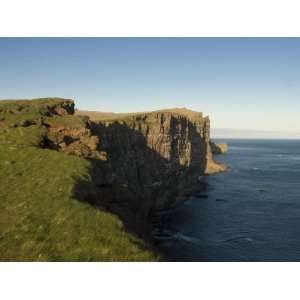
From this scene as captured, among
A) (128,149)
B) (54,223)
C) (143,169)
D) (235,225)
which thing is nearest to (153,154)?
(143,169)

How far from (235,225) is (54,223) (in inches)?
2529

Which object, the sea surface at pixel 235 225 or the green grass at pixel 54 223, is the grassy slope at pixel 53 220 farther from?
the sea surface at pixel 235 225

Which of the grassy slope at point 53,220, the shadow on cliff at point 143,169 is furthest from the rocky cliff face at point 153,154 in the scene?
the grassy slope at point 53,220

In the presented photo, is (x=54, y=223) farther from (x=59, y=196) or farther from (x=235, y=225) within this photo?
(x=235, y=225)

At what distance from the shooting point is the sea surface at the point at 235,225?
2195 inches

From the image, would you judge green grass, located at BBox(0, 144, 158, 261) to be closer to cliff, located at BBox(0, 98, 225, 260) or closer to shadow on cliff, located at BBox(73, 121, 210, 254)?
cliff, located at BBox(0, 98, 225, 260)

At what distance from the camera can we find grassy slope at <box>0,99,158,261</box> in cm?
1165

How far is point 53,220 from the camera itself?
547 inches

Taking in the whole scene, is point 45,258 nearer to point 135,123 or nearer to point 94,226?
point 94,226

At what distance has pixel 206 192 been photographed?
10600 cm

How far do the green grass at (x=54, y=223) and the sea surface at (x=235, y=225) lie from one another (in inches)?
939

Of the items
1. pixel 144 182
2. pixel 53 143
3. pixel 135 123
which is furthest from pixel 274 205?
pixel 53 143

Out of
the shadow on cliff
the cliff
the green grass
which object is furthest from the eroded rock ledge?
the green grass
